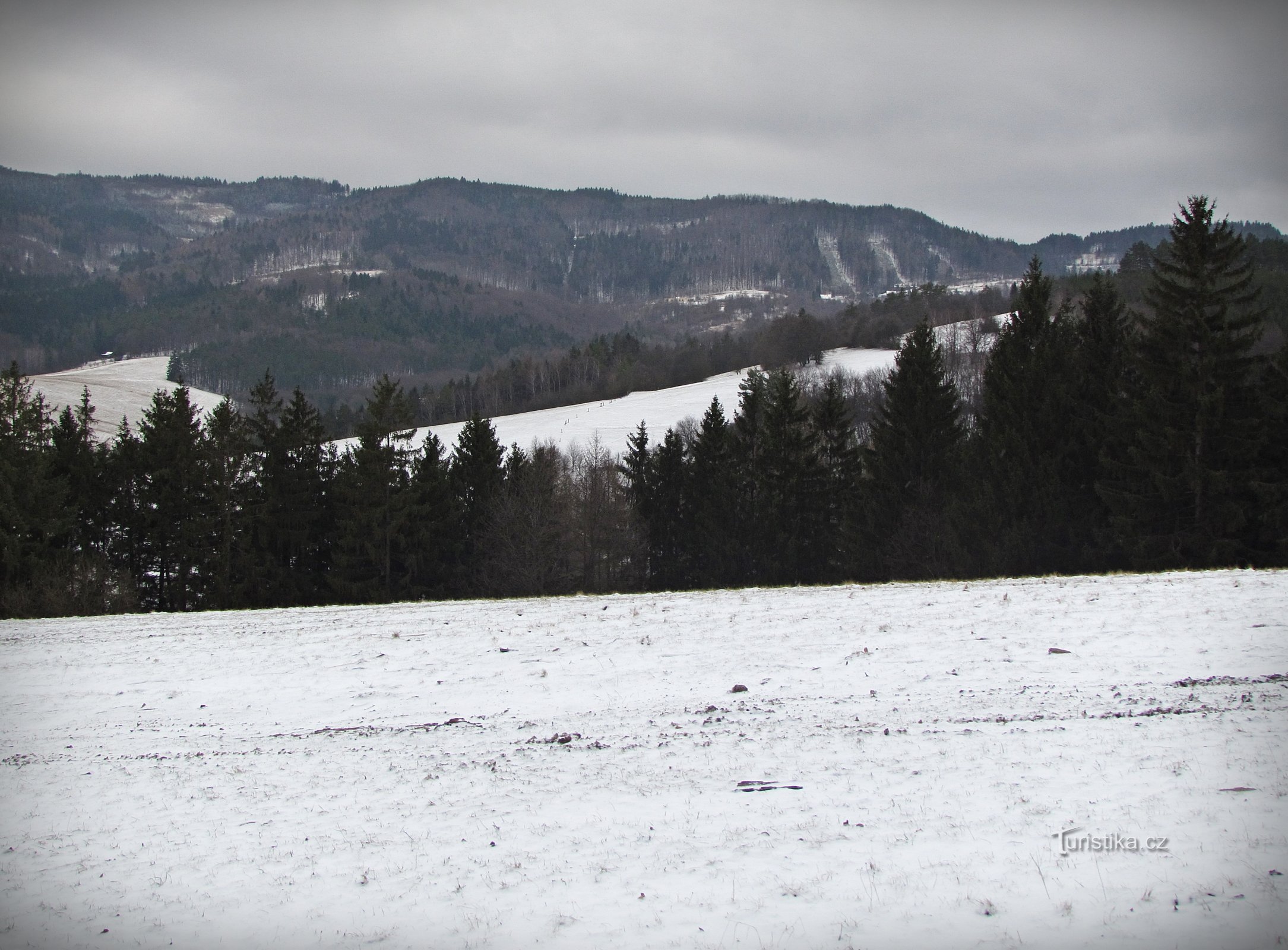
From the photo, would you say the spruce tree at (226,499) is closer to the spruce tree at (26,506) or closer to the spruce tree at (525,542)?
the spruce tree at (26,506)

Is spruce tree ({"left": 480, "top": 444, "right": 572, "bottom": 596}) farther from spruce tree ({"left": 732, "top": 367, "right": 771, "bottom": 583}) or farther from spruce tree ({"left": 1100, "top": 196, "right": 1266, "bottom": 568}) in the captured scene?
spruce tree ({"left": 1100, "top": 196, "right": 1266, "bottom": 568})

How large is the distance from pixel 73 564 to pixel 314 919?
117ft

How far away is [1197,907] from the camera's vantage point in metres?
7.04

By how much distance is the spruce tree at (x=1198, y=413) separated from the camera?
29.7 m

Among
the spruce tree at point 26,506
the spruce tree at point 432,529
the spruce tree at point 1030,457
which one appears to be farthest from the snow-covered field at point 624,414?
the spruce tree at point 26,506

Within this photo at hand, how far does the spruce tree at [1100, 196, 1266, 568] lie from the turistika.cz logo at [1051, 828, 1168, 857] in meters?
25.5

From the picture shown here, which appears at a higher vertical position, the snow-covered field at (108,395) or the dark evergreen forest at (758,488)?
the snow-covered field at (108,395)

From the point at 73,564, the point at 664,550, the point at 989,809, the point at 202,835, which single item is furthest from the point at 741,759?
the point at 664,550

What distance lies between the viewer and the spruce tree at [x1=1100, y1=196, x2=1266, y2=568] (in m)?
29.7

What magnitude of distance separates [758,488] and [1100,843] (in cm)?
3973

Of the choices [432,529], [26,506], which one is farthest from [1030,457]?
[26,506]

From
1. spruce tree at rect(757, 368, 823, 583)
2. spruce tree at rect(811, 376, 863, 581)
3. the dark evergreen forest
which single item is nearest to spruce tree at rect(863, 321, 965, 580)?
the dark evergreen forest

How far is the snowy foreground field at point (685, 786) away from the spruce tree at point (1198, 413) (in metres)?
13.7

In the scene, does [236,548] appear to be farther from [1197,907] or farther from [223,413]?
[1197,907]
